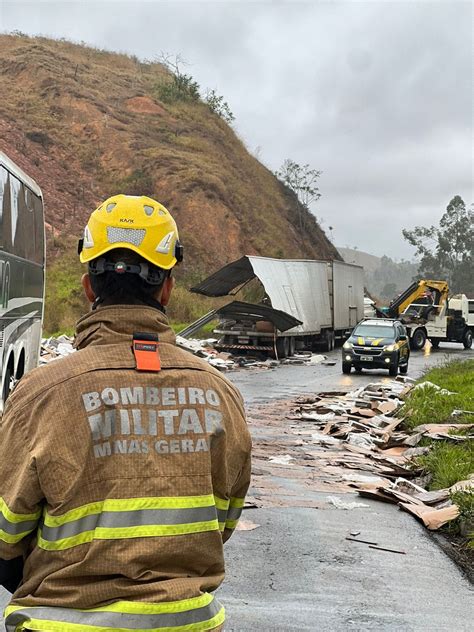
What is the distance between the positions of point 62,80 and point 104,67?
33.9 ft

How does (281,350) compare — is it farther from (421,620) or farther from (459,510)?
(421,620)

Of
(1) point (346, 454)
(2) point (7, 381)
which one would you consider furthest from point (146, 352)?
(1) point (346, 454)

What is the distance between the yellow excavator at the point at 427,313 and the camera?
123 ft

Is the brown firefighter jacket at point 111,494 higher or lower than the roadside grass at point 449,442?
higher

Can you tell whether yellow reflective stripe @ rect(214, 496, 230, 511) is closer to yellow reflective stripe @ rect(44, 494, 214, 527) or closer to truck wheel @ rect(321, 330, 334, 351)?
yellow reflective stripe @ rect(44, 494, 214, 527)

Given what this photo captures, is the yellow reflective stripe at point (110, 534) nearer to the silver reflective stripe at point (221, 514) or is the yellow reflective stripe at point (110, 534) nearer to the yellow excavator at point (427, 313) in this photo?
the silver reflective stripe at point (221, 514)

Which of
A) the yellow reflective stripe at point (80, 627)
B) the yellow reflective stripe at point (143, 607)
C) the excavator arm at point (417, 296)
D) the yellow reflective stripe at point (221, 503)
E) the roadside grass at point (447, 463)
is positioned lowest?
the roadside grass at point (447, 463)

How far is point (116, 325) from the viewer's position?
2.35 m

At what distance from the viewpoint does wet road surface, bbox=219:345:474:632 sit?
5.07 meters

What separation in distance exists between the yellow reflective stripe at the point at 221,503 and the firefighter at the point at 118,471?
30 millimetres

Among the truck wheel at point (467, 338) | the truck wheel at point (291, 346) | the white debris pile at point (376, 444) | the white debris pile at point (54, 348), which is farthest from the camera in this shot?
the truck wheel at point (467, 338)

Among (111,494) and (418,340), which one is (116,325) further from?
(418,340)

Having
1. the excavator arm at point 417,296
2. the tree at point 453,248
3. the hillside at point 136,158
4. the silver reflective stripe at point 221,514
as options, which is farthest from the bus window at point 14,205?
the tree at point 453,248

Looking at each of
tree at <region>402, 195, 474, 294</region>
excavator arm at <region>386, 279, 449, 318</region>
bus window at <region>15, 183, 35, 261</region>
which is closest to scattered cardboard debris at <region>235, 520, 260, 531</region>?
bus window at <region>15, 183, 35, 261</region>
